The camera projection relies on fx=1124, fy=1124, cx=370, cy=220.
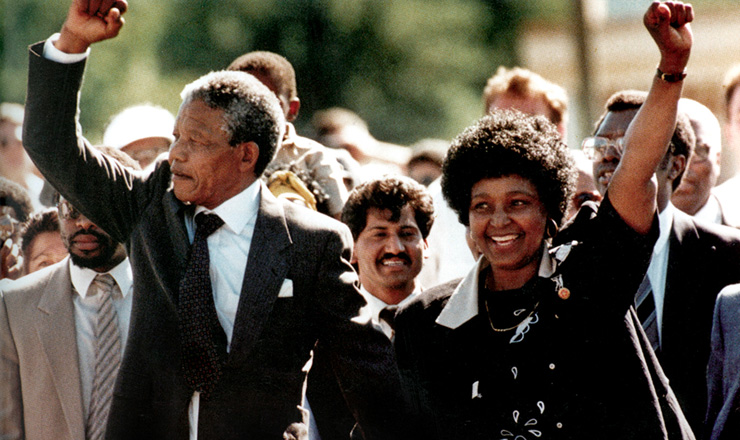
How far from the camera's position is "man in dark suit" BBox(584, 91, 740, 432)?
176 inches

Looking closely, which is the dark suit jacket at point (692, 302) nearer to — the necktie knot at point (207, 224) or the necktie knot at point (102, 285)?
the necktie knot at point (207, 224)

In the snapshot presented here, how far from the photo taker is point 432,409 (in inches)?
158

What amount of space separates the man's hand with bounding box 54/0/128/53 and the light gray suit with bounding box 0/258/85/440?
4.34ft

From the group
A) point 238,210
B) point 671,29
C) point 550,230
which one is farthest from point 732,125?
point 238,210

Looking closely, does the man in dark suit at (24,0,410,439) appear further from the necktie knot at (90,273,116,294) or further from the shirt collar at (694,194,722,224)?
the shirt collar at (694,194,722,224)

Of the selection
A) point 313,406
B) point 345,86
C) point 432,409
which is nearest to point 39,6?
point 345,86

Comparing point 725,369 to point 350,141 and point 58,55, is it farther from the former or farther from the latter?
point 350,141

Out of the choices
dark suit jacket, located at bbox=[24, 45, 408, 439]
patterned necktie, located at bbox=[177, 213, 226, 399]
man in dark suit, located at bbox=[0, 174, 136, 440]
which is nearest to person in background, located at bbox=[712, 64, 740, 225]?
dark suit jacket, located at bbox=[24, 45, 408, 439]

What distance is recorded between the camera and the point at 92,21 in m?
3.79

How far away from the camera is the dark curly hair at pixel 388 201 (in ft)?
17.2

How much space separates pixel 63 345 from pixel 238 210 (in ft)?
3.36

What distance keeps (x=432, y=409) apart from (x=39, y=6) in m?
11.7

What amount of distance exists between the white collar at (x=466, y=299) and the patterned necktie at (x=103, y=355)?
4.81ft

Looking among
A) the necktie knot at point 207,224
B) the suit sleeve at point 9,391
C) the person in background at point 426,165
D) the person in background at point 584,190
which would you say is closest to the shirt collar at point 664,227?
the person in background at point 584,190
